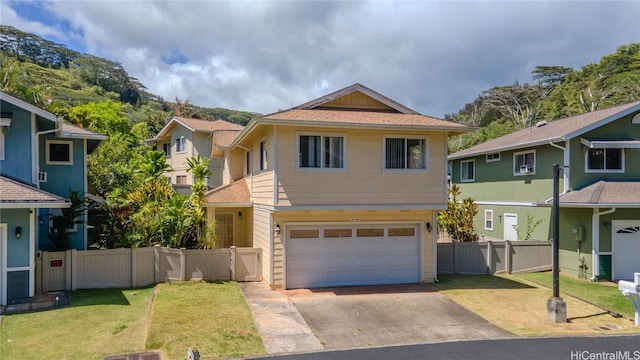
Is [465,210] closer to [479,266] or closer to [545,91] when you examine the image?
[479,266]

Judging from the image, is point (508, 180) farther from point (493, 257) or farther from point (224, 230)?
point (224, 230)

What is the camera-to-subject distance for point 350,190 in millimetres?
12734

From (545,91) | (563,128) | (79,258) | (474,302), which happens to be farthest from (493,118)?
(79,258)

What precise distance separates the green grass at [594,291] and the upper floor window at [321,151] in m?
8.42

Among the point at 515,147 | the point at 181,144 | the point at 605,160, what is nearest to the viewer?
the point at 605,160

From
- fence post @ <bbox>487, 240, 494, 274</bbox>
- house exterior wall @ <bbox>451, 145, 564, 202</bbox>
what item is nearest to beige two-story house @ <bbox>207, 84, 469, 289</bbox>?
fence post @ <bbox>487, 240, 494, 274</bbox>

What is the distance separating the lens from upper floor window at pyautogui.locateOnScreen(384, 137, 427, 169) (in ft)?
43.1

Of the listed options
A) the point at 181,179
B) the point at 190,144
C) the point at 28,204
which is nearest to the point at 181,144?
the point at 190,144

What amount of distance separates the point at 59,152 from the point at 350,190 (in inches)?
425

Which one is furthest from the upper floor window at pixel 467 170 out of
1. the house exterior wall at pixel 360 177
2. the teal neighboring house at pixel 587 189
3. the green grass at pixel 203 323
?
the green grass at pixel 203 323

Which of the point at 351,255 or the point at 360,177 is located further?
the point at 351,255

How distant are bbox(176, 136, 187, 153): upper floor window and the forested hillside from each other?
78.4ft

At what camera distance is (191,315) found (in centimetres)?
986

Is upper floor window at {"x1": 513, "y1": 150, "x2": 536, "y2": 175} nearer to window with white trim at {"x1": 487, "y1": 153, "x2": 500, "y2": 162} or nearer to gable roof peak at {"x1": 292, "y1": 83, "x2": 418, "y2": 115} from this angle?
window with white trim at {"x1": 487, "y1": 153, "x2": 500, "y2": 162}
